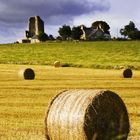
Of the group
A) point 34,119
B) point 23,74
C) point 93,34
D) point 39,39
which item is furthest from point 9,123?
point 93,34

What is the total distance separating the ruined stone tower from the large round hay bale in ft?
470

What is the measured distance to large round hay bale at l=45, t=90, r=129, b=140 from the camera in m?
9.77

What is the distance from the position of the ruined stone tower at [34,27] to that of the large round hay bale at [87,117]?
143m

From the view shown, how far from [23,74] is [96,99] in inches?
893

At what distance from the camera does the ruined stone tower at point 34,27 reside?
155875mm

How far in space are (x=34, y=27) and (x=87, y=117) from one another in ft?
494

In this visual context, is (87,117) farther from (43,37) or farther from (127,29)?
(127,29)

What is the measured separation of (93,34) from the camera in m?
141

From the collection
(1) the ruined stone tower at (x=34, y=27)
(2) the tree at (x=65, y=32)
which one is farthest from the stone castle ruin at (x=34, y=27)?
(2) the tree at (x=65, y=32)

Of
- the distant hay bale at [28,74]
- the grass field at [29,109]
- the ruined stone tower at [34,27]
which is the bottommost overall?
the grass field at [29,109]

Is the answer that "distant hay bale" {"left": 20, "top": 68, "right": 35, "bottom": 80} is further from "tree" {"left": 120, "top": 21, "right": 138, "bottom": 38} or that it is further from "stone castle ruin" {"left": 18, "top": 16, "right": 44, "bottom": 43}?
"stone castle ruin" {"left": 18, "top": 16, "right": 44, "bottom": 43}

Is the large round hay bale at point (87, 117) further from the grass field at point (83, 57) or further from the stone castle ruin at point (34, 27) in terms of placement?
the stone castle ruin at point (34, 27)

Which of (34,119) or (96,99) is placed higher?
(96,99)

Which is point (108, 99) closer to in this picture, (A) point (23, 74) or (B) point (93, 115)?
(B) point (93, 115)
